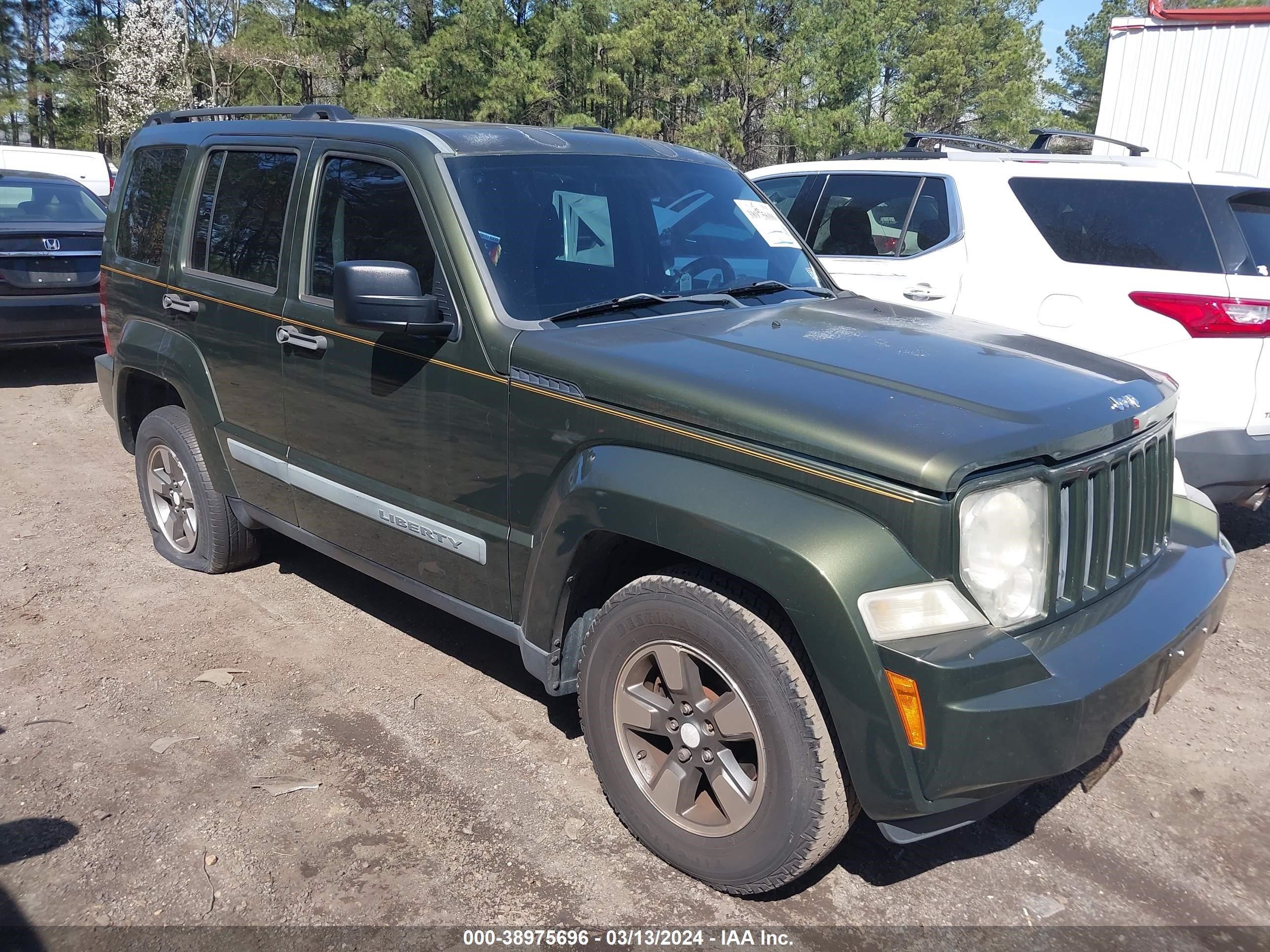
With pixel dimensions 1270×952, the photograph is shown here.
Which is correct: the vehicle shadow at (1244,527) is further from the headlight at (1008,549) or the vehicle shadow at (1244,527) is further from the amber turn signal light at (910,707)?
the amber turn signal light at (910,707)

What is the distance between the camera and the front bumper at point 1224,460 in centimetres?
473

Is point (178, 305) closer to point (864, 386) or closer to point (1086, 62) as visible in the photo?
point (864, 386)

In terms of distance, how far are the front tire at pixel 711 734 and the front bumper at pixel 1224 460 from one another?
10.2 ft

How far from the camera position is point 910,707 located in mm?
2254

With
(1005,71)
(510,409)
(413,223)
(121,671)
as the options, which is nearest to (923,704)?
(510,409)

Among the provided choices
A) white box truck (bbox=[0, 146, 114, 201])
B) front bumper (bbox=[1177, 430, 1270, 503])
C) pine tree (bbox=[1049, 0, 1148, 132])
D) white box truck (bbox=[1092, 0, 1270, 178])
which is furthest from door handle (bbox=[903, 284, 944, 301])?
pine tree (bbox=[1049, 0, 1148, 132])

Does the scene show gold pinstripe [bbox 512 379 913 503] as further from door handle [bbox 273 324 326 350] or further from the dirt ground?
the dirt ground

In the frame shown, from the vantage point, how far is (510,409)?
3.06 metres

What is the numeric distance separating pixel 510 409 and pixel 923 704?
4.82 ft

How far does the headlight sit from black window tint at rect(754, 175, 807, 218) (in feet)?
15.8

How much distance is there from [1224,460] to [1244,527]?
1.68 m

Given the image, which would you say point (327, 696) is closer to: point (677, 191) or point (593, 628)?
point (593, 628)

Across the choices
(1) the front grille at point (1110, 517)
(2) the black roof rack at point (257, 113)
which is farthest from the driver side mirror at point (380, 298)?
(1) the front grille at point (1110, 517)

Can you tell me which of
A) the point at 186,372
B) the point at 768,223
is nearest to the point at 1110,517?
the point at 768,223
